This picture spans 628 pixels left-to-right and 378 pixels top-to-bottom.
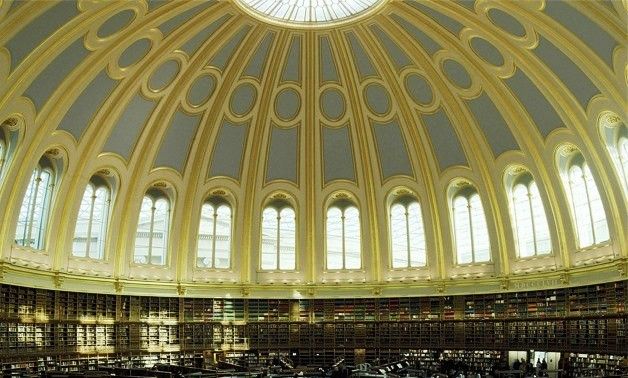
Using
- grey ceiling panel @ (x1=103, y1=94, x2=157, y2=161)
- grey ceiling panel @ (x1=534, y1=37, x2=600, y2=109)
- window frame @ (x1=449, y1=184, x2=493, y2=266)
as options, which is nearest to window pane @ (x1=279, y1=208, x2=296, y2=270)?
window frame @ (x1=449, y1=184, x2=493, y2=266)

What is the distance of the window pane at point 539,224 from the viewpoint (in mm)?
29016

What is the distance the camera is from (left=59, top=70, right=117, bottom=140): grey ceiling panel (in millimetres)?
26500

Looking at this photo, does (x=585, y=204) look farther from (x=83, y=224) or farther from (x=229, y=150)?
(x=83, y=224)

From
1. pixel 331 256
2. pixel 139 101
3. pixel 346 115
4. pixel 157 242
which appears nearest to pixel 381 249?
pixel 331 256

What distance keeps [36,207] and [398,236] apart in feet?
53.7

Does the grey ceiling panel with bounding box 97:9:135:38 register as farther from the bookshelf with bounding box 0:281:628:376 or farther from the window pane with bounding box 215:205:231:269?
the window pane with bounding box 215:205:231:269

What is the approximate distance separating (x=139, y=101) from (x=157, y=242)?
6.85m

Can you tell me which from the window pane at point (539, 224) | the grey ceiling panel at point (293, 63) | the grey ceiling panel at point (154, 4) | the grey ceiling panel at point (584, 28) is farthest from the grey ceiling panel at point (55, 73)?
the window pane at point (539, 224)

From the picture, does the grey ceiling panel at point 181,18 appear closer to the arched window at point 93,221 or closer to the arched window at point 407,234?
the arched window at point 93,221

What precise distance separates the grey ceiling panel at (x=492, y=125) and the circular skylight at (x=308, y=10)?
258 inches

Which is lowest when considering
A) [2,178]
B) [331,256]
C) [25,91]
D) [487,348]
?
[487,348]

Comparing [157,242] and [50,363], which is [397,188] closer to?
[157,242]

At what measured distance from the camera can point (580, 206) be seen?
27.6 meters

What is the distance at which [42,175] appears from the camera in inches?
1086
